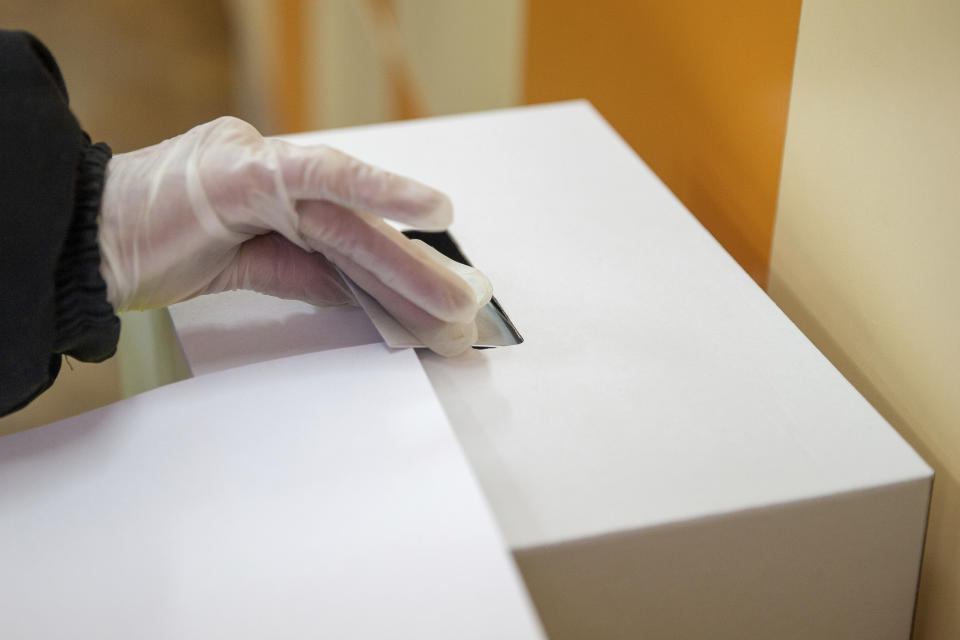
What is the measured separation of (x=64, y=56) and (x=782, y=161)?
226 cm

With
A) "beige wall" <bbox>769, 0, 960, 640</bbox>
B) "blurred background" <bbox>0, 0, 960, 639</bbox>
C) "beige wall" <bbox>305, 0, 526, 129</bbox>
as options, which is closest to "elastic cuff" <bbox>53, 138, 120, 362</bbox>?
"blurred background" <bbox>0, 0, 960, 639</bbox>

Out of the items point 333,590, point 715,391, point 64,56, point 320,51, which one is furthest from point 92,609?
point 64,56

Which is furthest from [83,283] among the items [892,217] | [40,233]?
[892,217]

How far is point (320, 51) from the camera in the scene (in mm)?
2115

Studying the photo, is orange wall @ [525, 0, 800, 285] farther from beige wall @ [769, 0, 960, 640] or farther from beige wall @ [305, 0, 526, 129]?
beige wall @ [305, 0, 526, 129]

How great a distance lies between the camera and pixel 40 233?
59 centimetres

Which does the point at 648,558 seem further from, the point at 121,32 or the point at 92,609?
the point at 121,32

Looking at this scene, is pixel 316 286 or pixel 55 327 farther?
pixel 316 286

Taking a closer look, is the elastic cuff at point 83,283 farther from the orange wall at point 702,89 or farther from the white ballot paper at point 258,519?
the orange wall at point 702,89

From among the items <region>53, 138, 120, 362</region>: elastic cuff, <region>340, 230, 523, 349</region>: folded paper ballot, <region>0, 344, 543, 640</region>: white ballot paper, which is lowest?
<region>0, 344, 543, 640</region>: white ballot paper

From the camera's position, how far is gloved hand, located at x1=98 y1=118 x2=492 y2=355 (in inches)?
24.0

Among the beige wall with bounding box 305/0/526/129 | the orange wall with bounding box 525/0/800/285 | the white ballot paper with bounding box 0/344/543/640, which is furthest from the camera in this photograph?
the beige wall with bounding box 305/0/526/129

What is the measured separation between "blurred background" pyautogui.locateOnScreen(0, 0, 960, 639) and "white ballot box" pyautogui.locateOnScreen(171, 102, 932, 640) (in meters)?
0.07

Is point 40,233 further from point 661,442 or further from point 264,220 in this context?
point 661,442
